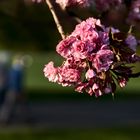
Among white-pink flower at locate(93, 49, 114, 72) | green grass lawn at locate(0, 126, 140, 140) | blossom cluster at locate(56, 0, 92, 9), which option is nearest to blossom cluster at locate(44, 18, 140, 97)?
white-pink flower at locate(93, 49, 114, 72)

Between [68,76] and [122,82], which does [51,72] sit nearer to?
[68,76]

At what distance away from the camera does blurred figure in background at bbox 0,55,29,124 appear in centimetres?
1590

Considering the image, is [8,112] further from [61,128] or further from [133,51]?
[133,51]

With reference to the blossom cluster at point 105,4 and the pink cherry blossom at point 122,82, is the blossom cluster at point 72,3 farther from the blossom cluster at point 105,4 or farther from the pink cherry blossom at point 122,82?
the pink cherry blossom at point 122,82

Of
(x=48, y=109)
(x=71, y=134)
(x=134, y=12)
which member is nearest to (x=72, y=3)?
(x=134, y=12)

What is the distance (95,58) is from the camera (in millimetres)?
2717

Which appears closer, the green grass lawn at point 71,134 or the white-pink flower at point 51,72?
the white-pink flower at point 51,72

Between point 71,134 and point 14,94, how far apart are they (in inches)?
112

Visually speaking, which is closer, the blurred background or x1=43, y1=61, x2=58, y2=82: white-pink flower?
x1=43, y1=61, x2=58, y2=82: white-pink flower

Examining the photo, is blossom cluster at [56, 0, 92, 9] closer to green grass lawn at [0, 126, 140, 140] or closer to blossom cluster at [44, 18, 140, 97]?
blossom cluster at [44, 18, 140, 97]

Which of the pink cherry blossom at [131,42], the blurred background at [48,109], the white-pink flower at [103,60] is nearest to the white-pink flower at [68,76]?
the white-pink flower at [103,60]

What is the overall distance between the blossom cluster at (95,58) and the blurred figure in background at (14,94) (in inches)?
509

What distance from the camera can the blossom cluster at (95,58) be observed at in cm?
273

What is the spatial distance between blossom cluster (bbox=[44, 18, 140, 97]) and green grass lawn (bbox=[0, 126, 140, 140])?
33.9 feet
